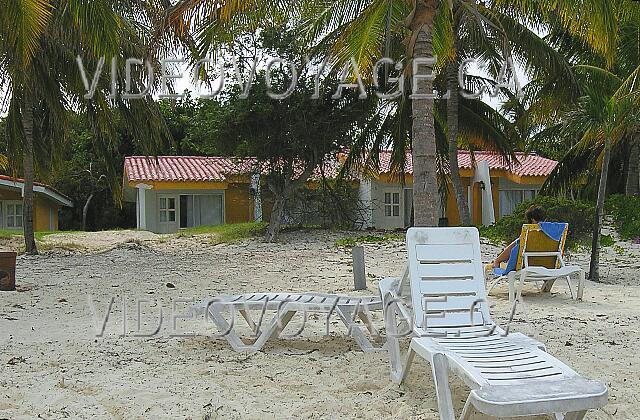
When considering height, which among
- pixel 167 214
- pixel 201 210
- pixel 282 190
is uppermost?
pixel 282 190

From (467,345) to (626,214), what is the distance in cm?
1480

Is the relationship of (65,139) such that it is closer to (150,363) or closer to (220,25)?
(220,25)

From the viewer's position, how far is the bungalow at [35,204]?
25.8 meters

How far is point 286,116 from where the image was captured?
54.7 ft

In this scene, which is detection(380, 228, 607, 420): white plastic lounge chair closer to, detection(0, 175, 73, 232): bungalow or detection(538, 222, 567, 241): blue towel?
detection(538, 222, 567, 241): blue towel

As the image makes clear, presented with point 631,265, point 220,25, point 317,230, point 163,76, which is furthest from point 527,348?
point 317,230

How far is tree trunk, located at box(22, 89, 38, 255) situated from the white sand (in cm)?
445

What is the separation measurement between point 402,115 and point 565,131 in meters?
7.01

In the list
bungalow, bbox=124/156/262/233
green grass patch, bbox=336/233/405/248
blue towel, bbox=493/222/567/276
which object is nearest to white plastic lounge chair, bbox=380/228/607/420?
blue towel, bbox=493/222/567/276

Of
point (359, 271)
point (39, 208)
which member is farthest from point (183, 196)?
point (359, 271)

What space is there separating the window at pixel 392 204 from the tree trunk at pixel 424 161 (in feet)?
56.8

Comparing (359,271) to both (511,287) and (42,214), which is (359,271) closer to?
(511,287)

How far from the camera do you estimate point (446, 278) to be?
17.0 feet

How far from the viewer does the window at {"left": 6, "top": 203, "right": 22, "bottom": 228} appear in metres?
27.1
